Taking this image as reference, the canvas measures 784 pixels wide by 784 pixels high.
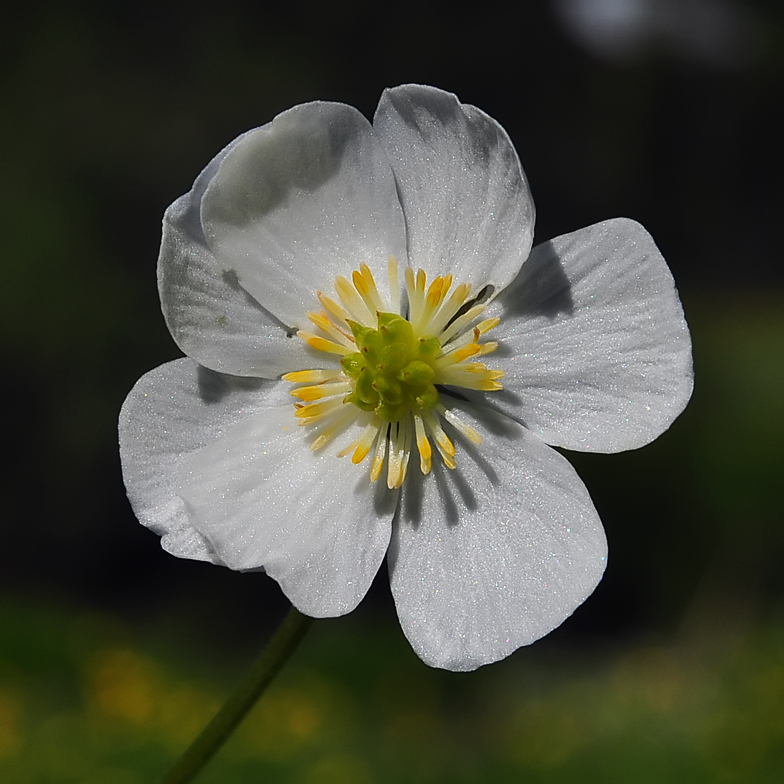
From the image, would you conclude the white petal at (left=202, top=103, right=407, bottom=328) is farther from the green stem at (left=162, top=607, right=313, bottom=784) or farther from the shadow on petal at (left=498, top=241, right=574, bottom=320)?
the green stem at (left=162, top=607, right=313, bottom=784)

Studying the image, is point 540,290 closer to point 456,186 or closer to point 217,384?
point 456,186

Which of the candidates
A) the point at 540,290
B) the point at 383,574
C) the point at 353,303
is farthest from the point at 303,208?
the point at 383,574

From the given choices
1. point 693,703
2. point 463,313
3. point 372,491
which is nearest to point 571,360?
point 463,313

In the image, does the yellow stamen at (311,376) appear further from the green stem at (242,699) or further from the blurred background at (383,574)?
the blurred background at (383,574)

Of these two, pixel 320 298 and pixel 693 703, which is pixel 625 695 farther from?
pixel 320 298

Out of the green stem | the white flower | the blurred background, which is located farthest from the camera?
the blurred background

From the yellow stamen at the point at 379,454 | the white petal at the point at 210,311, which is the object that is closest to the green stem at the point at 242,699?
the yellow stamen at the point at 379,454

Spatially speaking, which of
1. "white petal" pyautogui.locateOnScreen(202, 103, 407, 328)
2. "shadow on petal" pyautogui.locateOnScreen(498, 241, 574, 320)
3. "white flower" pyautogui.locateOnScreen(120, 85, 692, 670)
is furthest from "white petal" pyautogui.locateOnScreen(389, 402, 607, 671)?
"white petal" pyautogui.locateOnScreen(202, 103, 407, 328)
